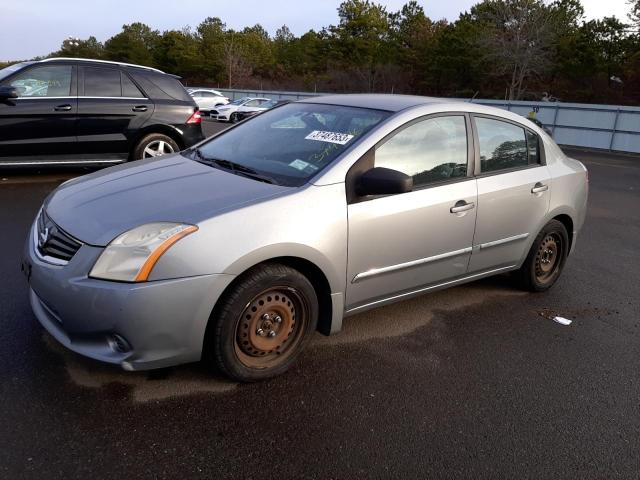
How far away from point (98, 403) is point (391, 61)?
178 ft

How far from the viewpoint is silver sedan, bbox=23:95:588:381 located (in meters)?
2.54

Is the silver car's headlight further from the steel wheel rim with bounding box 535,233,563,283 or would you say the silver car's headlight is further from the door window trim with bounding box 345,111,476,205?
the steel wheel rim with bounding box 535,233,563,283

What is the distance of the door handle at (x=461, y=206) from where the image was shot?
3561 millimetres

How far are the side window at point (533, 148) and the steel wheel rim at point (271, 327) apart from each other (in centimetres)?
245

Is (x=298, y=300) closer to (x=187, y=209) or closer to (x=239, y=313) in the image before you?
(x=239, y=313)

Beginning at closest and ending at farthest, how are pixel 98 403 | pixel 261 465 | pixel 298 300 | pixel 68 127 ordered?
pixel 261 465 < pixel 98 403 < pixel 298 300 < pixel 68 127

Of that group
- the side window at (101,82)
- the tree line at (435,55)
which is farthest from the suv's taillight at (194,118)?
the tree line at (435,55)

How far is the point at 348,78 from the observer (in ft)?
169

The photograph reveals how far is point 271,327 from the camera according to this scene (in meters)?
2.93

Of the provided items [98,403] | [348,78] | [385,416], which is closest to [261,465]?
[385,416]

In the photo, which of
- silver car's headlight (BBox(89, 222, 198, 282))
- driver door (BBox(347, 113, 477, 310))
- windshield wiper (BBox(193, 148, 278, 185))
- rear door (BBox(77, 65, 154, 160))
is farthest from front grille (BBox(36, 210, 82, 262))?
rear door (BBox(77, 65, 154, 160))

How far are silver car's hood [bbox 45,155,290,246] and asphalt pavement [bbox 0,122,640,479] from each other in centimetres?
82

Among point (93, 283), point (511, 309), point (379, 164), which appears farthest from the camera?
point (511, 309)

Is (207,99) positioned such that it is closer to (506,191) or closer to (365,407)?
(506,191)
